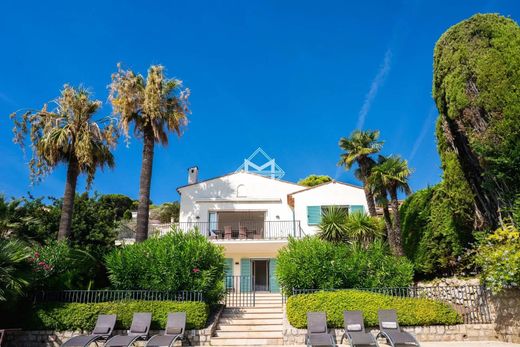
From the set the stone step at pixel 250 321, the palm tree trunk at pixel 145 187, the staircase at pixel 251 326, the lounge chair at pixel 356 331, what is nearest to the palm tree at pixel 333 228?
the staircase at pixel 251 326

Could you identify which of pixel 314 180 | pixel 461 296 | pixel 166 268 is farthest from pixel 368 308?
pixel 314 180

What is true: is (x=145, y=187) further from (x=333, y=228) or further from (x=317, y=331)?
(x=317, y=331)

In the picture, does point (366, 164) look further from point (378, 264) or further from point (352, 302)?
point (352, 302)

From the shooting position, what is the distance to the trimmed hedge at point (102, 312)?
10938 millimetres

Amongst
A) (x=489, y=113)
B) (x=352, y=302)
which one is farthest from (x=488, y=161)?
(x=352, y=302)

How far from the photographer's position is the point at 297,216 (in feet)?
72.3

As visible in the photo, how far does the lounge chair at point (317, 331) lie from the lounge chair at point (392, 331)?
5.00 ft

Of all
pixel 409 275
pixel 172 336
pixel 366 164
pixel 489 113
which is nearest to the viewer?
pixel 172 336

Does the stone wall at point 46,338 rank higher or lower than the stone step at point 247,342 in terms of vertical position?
higher

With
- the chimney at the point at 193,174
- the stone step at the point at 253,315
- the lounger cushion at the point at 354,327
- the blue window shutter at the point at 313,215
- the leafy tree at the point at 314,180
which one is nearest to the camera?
the lounger cushion at the point at 354,327

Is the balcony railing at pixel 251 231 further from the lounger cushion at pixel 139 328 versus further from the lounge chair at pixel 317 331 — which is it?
the lounger cushion at pixel 139 328

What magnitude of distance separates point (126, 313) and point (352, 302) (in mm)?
6808

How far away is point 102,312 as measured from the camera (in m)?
11.1

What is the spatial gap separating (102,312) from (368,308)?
7.94 meters
